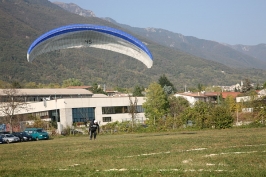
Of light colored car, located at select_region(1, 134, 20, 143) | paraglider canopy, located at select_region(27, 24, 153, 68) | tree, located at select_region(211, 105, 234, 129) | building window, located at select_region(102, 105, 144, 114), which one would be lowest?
light colored car, located at select_region(1, 134, 20, 143)

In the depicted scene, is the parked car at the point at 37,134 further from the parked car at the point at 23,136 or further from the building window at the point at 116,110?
the building window at the point at 116,110

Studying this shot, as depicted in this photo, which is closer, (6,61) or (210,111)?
(210,111)

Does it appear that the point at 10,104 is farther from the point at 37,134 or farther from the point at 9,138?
the point at 9,138

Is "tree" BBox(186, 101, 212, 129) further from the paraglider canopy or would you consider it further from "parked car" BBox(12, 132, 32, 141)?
the paraglider canopy

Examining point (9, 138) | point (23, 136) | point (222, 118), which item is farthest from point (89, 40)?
point (222, 118)

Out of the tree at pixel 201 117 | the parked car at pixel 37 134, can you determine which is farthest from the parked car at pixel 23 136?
the tree at pixel 201 117

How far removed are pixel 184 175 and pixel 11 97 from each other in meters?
55.0

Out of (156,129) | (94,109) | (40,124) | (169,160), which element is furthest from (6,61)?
(169,160)

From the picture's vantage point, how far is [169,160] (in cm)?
1259

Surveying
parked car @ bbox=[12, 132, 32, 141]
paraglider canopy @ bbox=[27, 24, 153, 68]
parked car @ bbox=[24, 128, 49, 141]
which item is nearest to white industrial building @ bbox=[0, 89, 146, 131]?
parked car @ bbox=[24, 128, 49, 141]

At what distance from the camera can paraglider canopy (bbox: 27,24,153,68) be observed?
21.2 metres

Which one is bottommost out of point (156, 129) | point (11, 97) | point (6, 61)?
point (156, 129)

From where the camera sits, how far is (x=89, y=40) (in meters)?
22.7

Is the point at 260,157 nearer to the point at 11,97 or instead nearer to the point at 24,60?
the point at 11,97
